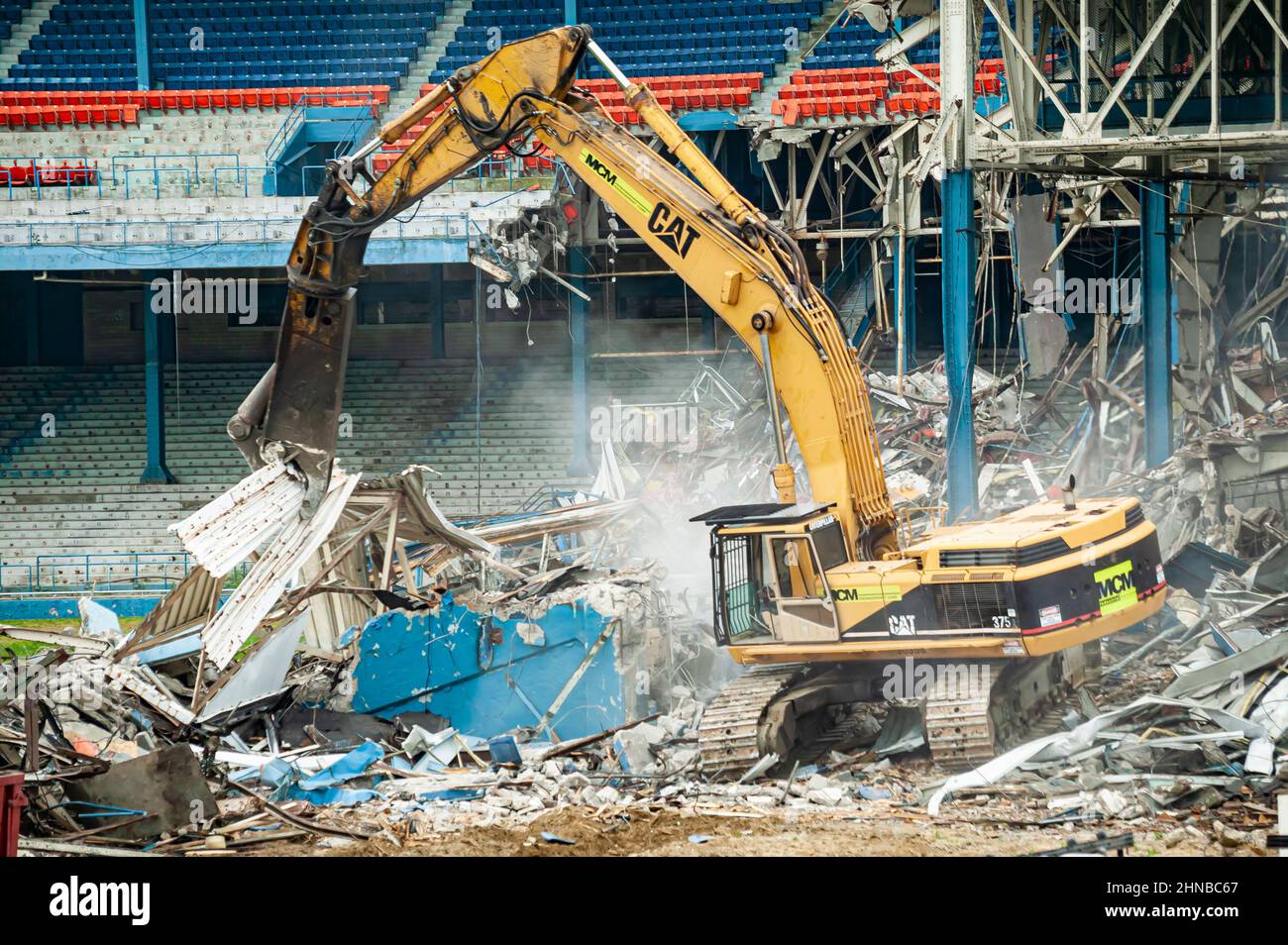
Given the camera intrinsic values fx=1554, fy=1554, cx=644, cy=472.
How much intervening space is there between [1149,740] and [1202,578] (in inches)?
204

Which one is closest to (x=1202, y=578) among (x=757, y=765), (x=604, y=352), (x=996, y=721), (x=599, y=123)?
(x=996, y=721)

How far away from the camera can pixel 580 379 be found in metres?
27.2

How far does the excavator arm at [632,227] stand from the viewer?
1173 cm

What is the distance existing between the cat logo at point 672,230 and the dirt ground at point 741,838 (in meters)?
4.40

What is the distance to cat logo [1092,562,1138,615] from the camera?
11.4 m

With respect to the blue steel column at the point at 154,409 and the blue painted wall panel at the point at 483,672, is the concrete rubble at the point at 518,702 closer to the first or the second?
the blue painted wall panel at the point at 483,672

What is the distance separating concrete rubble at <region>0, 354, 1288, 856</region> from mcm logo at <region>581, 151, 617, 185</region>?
3393 mm

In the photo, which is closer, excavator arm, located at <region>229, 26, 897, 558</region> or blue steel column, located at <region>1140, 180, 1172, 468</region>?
excavator arm, located at <region>229, 26, 897, 558</region>

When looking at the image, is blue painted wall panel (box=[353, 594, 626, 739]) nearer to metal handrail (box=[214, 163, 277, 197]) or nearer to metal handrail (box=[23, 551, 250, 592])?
metal handrail (box=[23, 551, 250, 592])

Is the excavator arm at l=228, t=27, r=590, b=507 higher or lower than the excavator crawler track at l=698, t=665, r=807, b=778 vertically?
higher

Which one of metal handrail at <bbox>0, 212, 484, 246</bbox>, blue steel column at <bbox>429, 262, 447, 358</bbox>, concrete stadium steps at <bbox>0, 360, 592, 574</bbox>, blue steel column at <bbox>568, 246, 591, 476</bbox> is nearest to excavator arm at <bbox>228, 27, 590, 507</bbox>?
concrete stadium steps at <bbox>0, 360, 592, 574</bbox>

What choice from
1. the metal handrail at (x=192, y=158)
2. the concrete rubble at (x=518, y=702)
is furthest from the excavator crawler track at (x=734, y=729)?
the metal handrail at (x=192, y=158)
